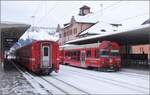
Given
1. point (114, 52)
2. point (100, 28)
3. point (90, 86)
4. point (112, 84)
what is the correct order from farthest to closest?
point (100, 28), point (114, 52), point (112, 84), point (90, 86)

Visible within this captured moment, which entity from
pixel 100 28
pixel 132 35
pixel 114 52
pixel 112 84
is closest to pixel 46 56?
pixel 114 52

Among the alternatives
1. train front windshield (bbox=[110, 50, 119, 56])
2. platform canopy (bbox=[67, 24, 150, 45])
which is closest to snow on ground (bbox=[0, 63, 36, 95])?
platform canopy (bbox=[67, 24, 150, 45])

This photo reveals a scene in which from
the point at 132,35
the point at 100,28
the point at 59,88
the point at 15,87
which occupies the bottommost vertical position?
the point at 59,88

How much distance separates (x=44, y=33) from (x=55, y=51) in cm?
5110

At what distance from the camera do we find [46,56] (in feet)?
90.3

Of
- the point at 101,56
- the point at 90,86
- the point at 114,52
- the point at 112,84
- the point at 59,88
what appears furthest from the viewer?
the point at 114,52

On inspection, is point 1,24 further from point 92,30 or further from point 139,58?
point 92,30

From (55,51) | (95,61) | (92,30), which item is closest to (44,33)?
(92,30)

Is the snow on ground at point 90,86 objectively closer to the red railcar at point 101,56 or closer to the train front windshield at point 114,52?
the red railcar at point 101,56

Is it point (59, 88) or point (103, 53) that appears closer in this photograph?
point (59, 88)

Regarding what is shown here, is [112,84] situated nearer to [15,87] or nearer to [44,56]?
[15,87]

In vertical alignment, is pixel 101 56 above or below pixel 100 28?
below

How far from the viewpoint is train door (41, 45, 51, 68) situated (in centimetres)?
2735

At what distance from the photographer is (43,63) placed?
27.4m
